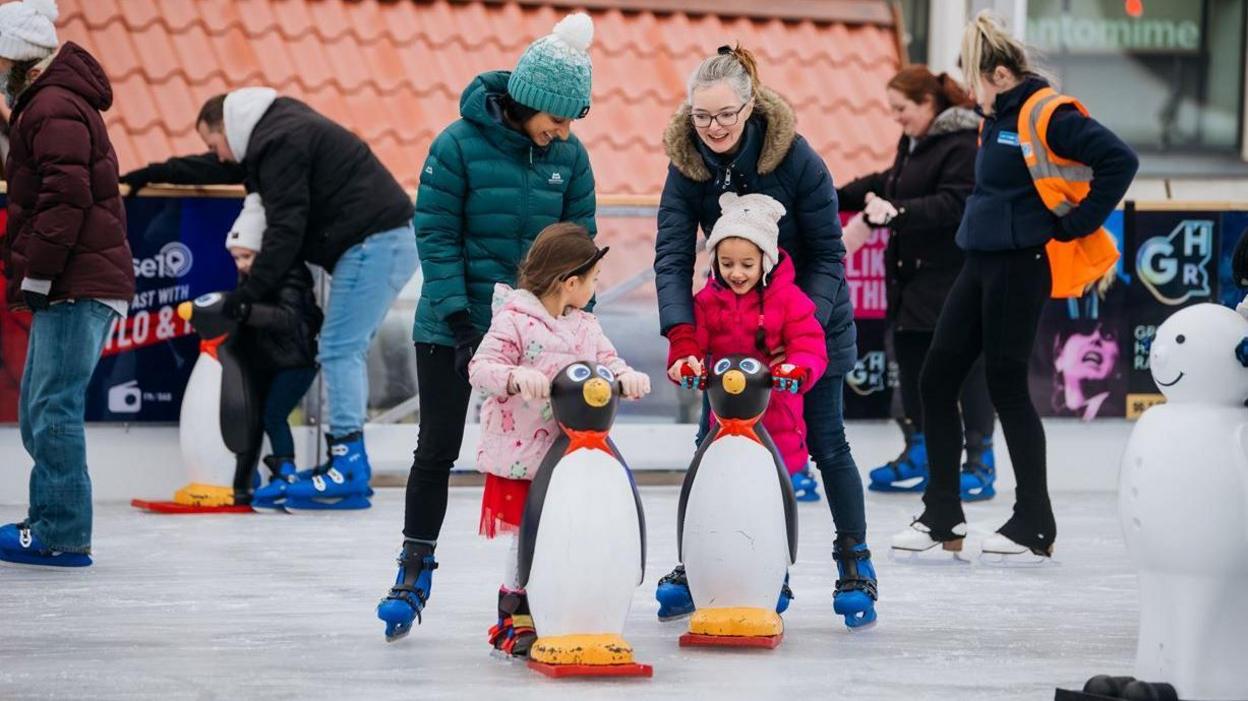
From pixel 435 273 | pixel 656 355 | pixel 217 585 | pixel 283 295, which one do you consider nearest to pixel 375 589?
pixel 217 585

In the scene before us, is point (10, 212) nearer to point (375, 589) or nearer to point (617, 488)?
point (375, 589)

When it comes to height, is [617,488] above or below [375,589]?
above

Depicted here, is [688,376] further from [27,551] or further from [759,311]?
[27,551]

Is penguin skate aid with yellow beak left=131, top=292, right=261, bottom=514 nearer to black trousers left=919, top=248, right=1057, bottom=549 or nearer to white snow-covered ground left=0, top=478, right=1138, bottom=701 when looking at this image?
white snow-covered ground left=0, top=478, right=1138, bottom=701

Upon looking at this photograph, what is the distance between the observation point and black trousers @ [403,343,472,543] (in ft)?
16.0

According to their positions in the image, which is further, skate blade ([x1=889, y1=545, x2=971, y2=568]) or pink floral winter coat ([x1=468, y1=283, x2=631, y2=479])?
skate blade ([x1=889, y1=545, x2=971, y2=568])

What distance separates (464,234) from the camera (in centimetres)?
492

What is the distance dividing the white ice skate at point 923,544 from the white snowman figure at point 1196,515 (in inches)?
99.2

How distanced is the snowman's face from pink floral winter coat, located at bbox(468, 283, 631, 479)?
1.26 meters

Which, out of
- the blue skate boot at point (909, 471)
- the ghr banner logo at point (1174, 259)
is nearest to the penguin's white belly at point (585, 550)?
the blue skate boot at point (909, 471)

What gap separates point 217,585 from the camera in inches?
230

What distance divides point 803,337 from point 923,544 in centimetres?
174

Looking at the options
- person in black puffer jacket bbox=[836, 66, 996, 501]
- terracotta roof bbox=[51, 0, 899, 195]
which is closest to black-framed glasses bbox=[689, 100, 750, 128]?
person in black puffer jacket bbox=[836, 66, 996, 501]

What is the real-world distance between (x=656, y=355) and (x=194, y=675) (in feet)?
14.9
